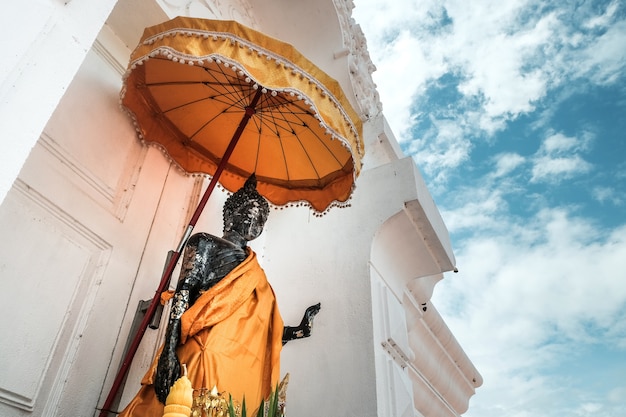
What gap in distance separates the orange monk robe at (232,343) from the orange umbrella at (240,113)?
271 mm

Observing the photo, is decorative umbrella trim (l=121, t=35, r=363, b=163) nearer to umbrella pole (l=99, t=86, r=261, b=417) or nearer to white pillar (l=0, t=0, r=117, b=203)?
umbrella pole (l=99, t=86, r=261, b=417)

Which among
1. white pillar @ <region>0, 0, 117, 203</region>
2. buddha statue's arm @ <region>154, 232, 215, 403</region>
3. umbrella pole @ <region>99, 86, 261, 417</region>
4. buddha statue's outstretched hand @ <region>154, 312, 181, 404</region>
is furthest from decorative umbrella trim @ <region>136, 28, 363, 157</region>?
buddha statue's outstretched hand @ <region>154, 312, 181, 404</region>

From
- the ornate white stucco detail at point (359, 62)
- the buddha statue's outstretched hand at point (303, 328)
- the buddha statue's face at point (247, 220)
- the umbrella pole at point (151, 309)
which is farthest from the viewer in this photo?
A: the ornate white stucco detail at point (359, 62)

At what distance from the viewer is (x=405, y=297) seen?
378cm

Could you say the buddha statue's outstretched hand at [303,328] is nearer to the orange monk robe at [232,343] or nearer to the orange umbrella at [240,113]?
the orange monk robe at [232,343]

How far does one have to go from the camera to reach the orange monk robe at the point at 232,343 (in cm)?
186

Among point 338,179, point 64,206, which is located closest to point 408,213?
point 338,179

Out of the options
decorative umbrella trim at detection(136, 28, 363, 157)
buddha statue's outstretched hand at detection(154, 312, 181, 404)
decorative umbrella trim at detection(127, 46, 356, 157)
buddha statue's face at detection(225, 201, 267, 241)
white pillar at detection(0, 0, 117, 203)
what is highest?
decorative umbrella trim at detection(136, 28, 363, 157)

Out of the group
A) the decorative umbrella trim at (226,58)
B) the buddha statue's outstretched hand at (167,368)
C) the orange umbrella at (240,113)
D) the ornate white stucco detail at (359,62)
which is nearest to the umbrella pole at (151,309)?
the orange umbrella at (240,113)

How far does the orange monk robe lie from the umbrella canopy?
0.88 meters

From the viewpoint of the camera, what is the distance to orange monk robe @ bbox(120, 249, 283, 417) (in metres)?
1.86

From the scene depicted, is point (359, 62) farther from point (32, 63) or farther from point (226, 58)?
point (32, 63)

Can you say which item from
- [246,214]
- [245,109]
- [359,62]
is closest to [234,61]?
[245,109]

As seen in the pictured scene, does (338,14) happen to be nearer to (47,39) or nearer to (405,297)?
(405,297)
